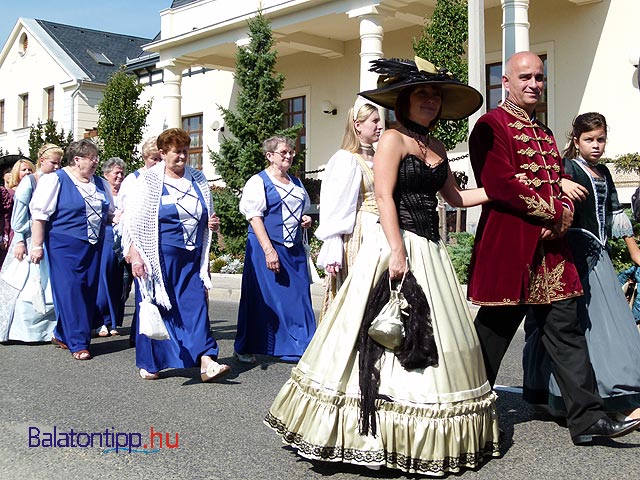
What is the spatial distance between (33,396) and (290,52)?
61.8ft

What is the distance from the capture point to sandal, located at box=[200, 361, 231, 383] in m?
5.45

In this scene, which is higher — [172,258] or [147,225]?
[147,225]

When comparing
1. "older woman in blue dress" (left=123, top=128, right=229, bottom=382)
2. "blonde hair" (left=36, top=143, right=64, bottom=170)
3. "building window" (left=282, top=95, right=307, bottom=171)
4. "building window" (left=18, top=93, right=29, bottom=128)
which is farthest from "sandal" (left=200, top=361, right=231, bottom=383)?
"building window" (left=18, top=93, right=29, bottom=128)

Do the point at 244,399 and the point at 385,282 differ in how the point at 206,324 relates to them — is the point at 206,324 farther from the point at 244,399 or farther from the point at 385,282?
the point at 385,282

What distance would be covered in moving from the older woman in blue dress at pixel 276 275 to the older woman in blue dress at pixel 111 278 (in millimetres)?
2015

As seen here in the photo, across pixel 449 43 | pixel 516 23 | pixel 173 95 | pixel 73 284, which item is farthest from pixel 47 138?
pixel 73 284

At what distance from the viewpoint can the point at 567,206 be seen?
3955 millimetres

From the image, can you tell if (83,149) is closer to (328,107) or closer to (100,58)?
(328,107)

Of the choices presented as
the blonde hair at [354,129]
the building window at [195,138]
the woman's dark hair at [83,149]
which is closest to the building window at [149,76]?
the building window at [195,138]

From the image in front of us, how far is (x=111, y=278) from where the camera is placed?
8070 mm

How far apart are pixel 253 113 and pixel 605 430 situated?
14852mm

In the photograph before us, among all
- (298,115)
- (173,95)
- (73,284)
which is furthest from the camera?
(298,115)

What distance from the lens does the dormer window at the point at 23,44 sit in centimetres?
3557

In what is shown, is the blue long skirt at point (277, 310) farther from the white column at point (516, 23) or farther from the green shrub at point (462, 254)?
the white column at point (516, 23)
